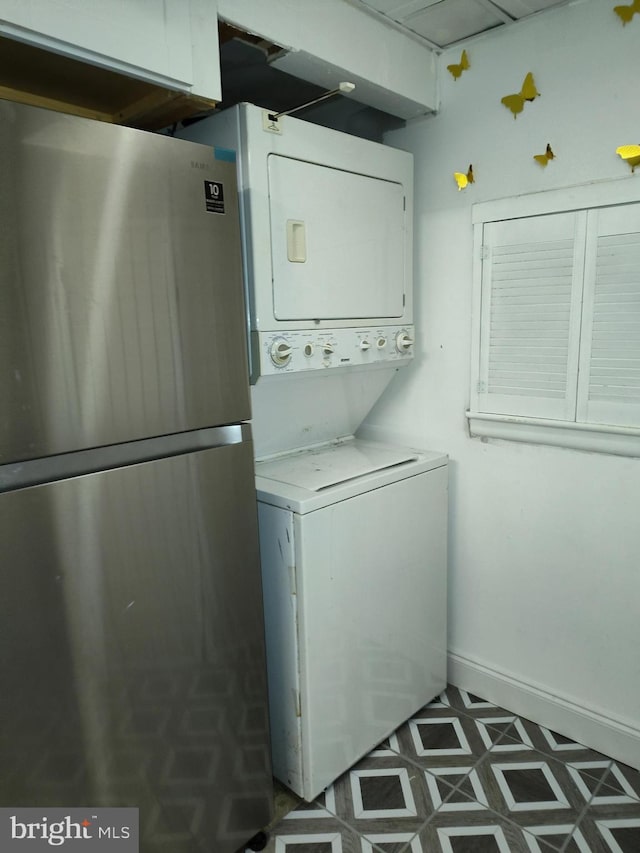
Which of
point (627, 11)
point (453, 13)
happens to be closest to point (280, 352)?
point (453, 13)

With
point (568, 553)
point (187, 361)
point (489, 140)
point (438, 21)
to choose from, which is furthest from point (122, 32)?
point (568, 553)

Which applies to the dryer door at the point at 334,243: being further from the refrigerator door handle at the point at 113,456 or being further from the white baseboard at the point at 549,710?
the white baseboard at the point at 549,710

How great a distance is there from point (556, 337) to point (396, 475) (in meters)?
0.66

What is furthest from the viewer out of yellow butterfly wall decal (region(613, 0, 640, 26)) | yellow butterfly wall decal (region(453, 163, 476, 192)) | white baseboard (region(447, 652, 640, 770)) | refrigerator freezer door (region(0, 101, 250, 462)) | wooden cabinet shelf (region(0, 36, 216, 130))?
yellow butterfly wall decal (region(453, 163, 476, 192))

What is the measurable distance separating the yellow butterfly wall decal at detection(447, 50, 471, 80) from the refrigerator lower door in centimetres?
149

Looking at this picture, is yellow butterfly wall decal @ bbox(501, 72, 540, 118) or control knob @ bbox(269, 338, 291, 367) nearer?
control knob @ bbox(269, 338, 291, 367)

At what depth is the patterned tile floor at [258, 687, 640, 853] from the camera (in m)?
1.64

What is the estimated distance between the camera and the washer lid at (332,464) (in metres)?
1.79

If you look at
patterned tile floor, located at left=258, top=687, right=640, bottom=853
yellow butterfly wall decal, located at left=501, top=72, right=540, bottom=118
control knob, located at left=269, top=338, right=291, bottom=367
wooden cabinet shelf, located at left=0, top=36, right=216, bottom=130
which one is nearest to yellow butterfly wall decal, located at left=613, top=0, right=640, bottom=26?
yellow butterfly wall decal, located at left=501, top=72, right=540, bottom=118

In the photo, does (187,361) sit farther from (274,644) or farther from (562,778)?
(562,778)

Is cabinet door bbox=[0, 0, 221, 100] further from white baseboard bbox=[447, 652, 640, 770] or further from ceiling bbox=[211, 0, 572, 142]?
white baseboard bbox=[447, 652, 640, 770]

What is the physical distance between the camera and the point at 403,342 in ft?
6.72

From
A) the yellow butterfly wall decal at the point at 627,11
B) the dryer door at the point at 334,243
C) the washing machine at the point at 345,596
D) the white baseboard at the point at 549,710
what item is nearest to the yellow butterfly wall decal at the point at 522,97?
the yellow butterfly wall decal at the point at 627,11

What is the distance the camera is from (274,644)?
175 centimetres
